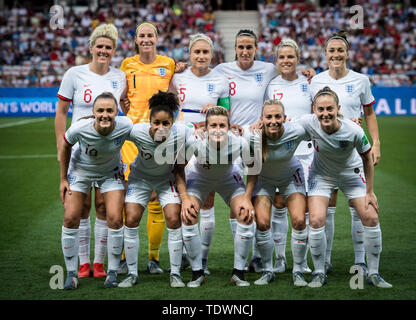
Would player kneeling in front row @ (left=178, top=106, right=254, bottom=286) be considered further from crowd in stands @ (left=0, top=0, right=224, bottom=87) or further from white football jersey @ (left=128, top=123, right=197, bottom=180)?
crowd in stands @ (left=0, top=0, right=224, bottom=87)

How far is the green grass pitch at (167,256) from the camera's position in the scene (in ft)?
15.3

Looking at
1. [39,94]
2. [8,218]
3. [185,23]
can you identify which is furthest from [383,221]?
[185,23]

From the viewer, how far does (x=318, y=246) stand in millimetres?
4879

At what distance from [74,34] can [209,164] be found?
22.0 meters

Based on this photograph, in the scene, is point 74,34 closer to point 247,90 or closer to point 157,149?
point 247,90

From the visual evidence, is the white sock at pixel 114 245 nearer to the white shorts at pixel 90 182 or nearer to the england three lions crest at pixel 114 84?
the white shorts at pixel 90 182

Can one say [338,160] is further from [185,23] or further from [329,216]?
[185,23]

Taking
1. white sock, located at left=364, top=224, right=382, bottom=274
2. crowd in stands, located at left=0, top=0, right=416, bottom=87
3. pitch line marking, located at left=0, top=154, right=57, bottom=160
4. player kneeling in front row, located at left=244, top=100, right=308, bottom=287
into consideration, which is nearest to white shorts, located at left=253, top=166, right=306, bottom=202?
player kneeling in front row, located at left=244, top=100, right=308, bottom=287

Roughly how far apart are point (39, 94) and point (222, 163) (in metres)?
17.4

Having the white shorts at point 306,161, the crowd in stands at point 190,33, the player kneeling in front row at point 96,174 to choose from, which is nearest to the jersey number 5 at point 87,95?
the player kneeling in front row at point 96,174

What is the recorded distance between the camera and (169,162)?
16.5 feet

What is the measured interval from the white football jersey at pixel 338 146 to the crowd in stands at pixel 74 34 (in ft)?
58.4

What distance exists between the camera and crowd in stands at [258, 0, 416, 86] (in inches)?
910

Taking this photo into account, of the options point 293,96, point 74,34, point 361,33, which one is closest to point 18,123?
point 74,34
